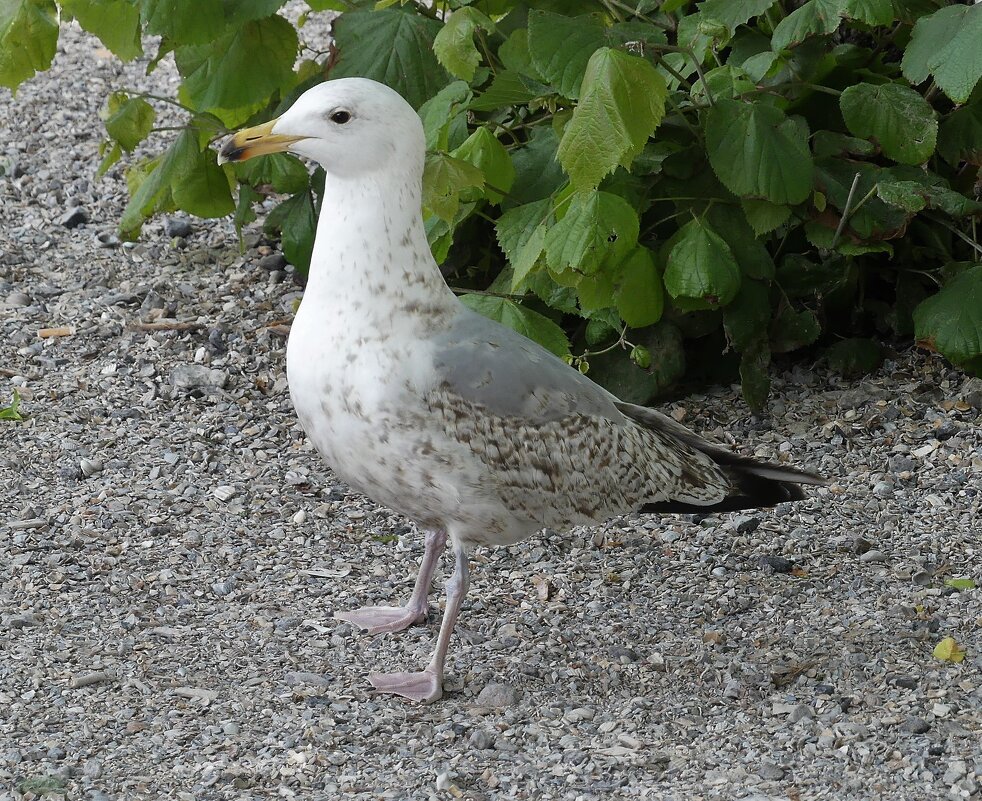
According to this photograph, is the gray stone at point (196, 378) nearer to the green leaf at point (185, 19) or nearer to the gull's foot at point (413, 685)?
the green leaf at point (185, 19)

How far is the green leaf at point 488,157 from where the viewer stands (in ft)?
13.9

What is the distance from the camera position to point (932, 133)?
14.2ft

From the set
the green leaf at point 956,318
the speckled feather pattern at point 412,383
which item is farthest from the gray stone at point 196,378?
the green leaf at point 956,318

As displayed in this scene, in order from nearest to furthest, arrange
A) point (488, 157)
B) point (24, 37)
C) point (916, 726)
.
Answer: point (916, 726) < point (488, 157) < point (24, 37)

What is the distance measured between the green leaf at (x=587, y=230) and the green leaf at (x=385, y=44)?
2.97 ft

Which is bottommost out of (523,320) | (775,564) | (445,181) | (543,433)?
(775,564)

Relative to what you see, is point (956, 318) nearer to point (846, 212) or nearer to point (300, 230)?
point (846, 212)

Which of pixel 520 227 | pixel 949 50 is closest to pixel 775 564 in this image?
pixel 520 227

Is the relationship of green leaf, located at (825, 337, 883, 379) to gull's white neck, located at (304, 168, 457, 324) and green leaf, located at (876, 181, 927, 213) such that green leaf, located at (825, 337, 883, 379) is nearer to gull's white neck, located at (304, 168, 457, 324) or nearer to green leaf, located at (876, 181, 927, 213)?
green leaf, located at (876, 181, 927, 213)

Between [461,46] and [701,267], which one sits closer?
[461,46]

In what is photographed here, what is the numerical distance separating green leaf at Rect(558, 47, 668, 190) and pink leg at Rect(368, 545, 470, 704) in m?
1.05

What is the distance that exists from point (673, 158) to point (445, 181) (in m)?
0.97

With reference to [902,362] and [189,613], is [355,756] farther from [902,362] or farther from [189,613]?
[902,362]

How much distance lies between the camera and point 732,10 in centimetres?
416
